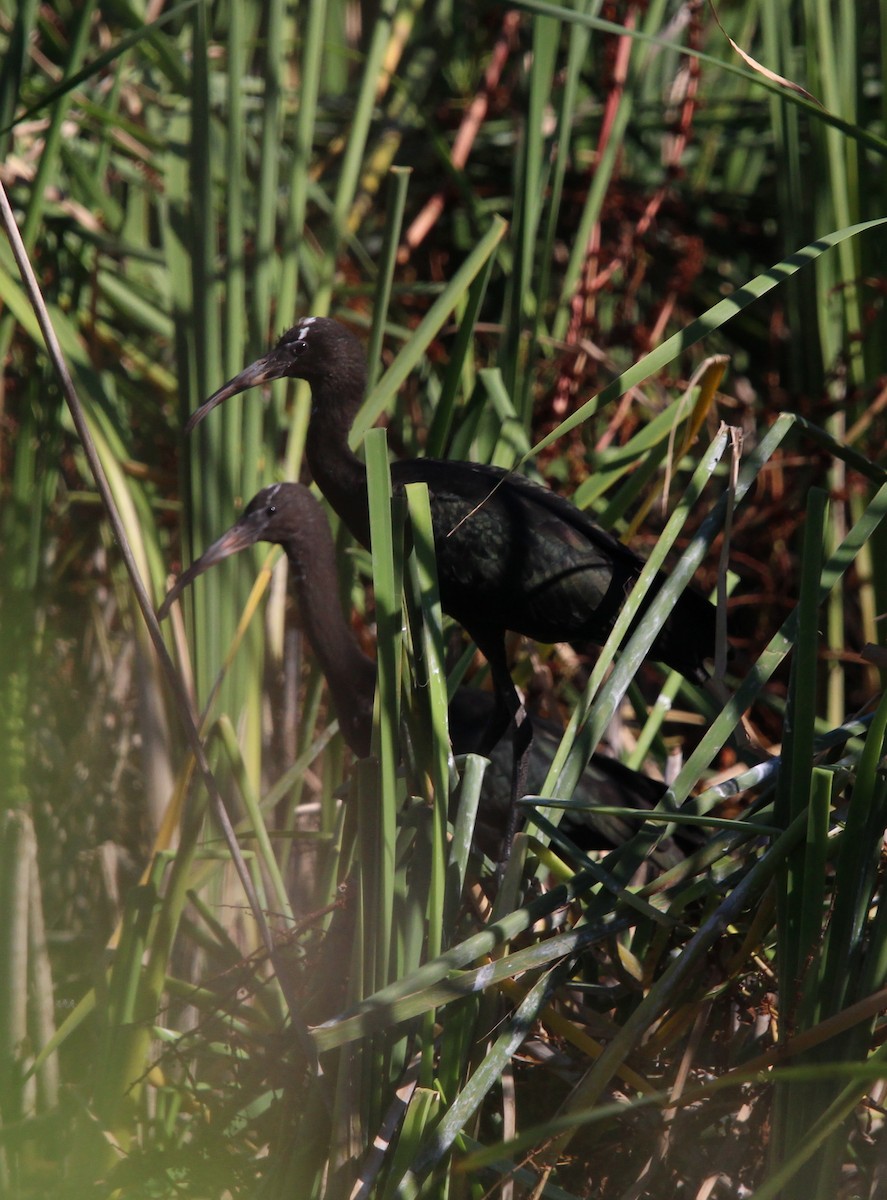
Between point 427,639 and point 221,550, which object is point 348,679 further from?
point 427,639

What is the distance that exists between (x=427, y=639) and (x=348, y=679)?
0.77m

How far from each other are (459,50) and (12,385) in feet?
4.83

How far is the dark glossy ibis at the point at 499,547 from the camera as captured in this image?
1899 millimetres

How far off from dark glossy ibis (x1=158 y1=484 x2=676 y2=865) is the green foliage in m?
0.08

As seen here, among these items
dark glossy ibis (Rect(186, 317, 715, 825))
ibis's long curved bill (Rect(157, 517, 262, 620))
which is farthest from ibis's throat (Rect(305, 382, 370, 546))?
ibis's long curved bill (Rect(157, 517, 262, 620))

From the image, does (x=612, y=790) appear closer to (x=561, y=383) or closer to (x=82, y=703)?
(x=561, y=383)

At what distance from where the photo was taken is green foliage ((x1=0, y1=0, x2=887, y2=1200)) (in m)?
1.31

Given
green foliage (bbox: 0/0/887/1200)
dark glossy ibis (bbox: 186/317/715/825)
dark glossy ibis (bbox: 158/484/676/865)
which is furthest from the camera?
dark glossy ibis (bbox: 158/484/676/865)

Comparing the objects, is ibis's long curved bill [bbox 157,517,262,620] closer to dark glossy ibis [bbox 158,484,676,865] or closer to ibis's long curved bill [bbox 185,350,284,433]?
dark glossy ibis [bbox 158,484,676,865]

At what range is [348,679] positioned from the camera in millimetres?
2139

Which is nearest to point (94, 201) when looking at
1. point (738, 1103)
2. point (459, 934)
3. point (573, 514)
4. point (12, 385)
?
point (12, 385)

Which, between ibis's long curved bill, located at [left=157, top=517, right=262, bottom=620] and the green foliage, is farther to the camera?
ibis's long curved bill, located at [left=157, top=517, right=262, bottom=620]

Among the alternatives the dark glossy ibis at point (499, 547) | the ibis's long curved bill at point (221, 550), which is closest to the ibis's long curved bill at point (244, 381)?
the dark glossy ibis at point (499, 547)

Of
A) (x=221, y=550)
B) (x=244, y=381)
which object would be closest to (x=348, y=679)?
(x=221, y=550)
